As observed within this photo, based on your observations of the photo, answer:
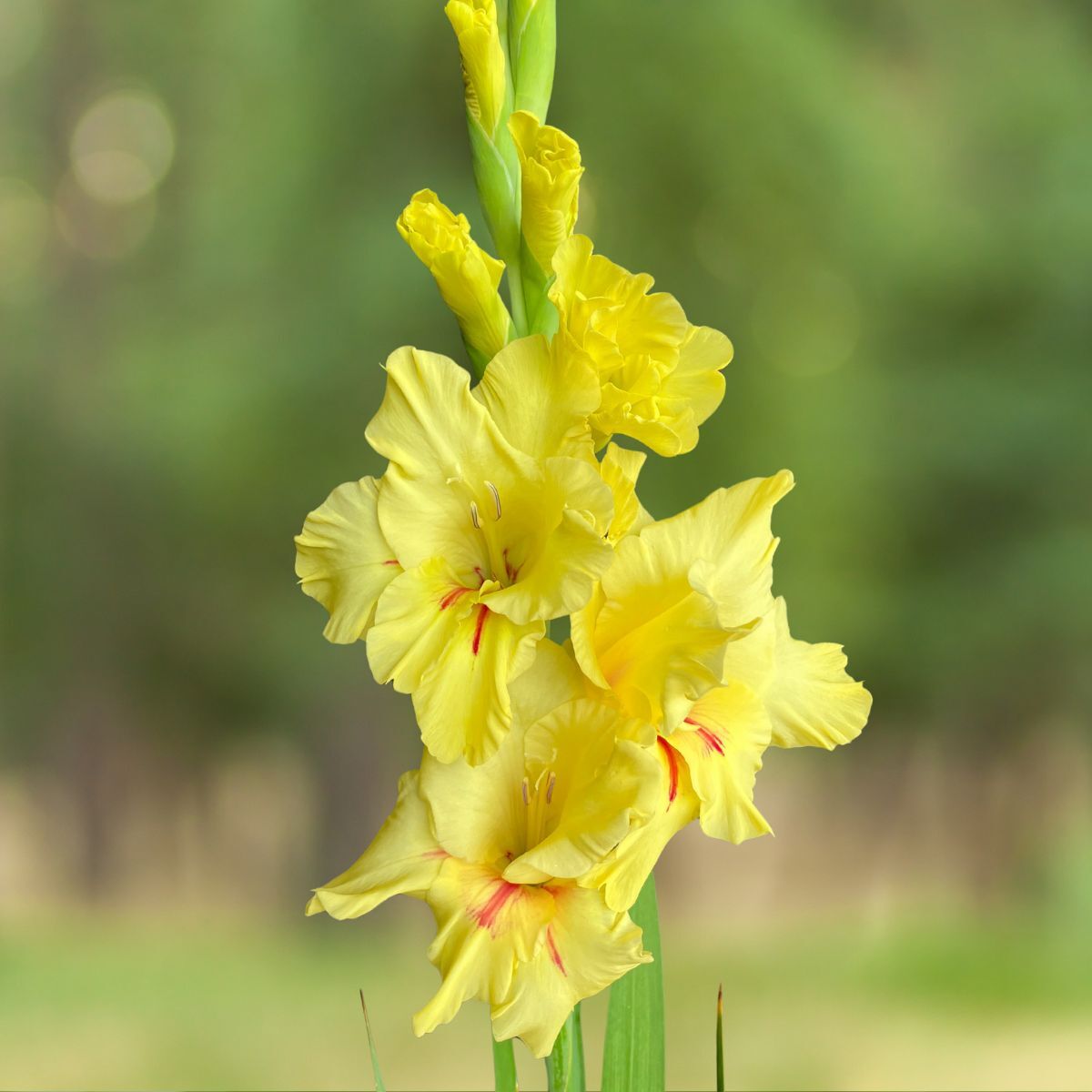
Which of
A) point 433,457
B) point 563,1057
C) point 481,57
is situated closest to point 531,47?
point 481,57

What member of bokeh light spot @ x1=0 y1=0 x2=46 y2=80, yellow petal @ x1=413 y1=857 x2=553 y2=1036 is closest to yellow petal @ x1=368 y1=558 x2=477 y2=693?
yellow petal @ x1=413 y1=857 x2=553 y2=1036

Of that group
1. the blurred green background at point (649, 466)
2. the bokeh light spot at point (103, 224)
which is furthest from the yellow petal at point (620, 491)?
the bokeh light spot at point (103, 224)

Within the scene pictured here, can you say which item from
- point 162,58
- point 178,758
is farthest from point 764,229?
point 178,758

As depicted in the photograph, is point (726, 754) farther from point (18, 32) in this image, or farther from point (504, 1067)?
point (18, 32)

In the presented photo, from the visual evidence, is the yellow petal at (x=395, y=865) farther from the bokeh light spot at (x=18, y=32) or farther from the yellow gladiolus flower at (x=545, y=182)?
the bokeh light spot at (x=18, y=32)

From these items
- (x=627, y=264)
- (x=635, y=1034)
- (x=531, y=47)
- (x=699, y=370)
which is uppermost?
(x=627, y=264)

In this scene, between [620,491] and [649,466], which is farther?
[649,466]
